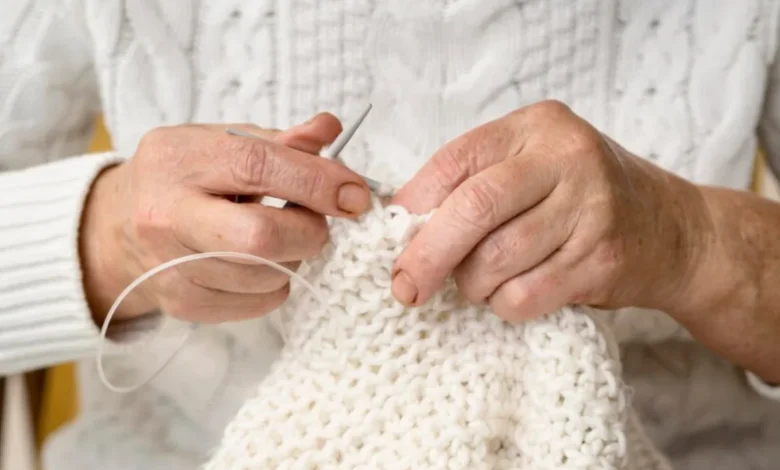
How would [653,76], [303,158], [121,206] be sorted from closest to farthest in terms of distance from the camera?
[303,158]
[121,206]
[653,76]

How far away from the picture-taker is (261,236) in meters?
0.45

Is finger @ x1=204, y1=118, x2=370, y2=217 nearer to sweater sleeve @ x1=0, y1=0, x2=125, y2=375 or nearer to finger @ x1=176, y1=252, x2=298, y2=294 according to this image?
finger @ x1=176, y1=252, x2=298, y2=294

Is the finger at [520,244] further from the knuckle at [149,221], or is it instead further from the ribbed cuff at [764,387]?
the ribbed cuff at [764,387]

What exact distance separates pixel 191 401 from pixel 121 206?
10.2 inches

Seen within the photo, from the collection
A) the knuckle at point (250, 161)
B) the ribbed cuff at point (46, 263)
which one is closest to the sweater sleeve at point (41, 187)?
the ribbed cuff at point (46, 263)

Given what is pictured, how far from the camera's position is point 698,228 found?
584 millimetres

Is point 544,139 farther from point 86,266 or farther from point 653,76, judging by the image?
point 86,266

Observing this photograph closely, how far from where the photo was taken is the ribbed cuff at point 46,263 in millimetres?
616

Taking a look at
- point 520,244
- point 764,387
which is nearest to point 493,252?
point 520,244

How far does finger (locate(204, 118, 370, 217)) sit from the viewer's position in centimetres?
45

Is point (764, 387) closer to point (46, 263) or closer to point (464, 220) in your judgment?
point (464, 220)

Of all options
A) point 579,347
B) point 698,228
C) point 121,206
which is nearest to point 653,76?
point 698,228

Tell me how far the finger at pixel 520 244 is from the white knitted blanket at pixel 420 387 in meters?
0.04

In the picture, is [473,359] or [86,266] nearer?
[473,359]
